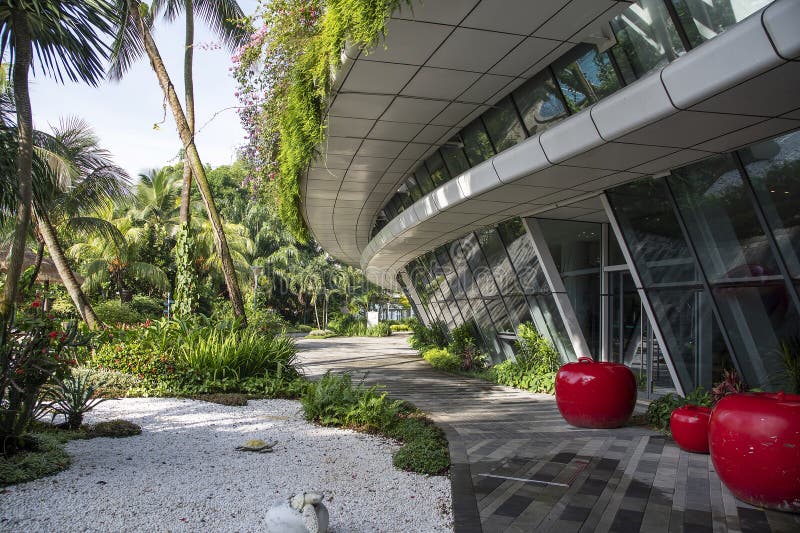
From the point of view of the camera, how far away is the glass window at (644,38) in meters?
Result: 6.22

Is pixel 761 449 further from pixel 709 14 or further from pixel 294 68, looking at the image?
pixel 294 68

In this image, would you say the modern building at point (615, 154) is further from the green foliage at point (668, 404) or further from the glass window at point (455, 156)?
the green foliage at point (668, 404)

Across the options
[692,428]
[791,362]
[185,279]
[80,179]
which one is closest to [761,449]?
[692,428]

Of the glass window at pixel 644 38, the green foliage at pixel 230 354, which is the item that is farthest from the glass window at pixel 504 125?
the green foliage at pixel 230 354

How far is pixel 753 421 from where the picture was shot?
187 inches

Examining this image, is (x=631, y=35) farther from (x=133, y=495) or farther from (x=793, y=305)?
(x=133, y=495)

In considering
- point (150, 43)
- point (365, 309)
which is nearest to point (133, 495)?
point (150, 43)

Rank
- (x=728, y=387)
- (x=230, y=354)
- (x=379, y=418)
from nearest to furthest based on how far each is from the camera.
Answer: (x=728, y=387) → (x=379, y=418) → (x=230, y=354)

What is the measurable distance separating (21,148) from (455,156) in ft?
24.3

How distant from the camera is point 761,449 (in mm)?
4641

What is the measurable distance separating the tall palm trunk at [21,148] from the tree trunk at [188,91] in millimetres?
3997

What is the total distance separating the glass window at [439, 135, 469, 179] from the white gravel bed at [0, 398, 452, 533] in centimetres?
579

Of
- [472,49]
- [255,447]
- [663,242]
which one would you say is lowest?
[255,447]

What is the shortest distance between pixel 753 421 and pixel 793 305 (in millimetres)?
2784
